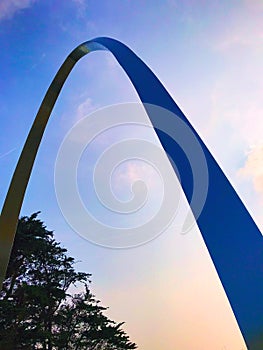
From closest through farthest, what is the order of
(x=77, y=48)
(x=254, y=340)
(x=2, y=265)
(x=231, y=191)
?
1. (x=254, y=340)
2. (x=231, y=191)
3. (x=2, y=265)
4. (x=77, y=48)

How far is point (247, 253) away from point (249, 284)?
1.31ft

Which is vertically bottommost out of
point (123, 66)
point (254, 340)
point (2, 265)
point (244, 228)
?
point (254, 340)

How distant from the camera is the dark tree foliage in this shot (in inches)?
720

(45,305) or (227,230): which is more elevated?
(45,305)

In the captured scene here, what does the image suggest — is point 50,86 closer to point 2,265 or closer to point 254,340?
point 2,265

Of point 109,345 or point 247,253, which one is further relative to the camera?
point 109,345

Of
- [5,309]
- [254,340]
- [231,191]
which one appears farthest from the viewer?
[5,309]

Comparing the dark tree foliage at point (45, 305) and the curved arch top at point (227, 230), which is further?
the dark tree foliage at point (45, 305)

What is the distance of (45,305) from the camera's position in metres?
19.4

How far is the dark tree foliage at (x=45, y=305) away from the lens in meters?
18.3

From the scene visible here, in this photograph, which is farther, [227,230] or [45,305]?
[45,305]

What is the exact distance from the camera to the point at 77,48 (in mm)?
10305

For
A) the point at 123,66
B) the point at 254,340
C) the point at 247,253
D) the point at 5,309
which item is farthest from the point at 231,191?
the point at 5,309

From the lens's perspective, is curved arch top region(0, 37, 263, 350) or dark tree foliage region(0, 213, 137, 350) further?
dark tree foliage region(0, 213, 137, 350)
